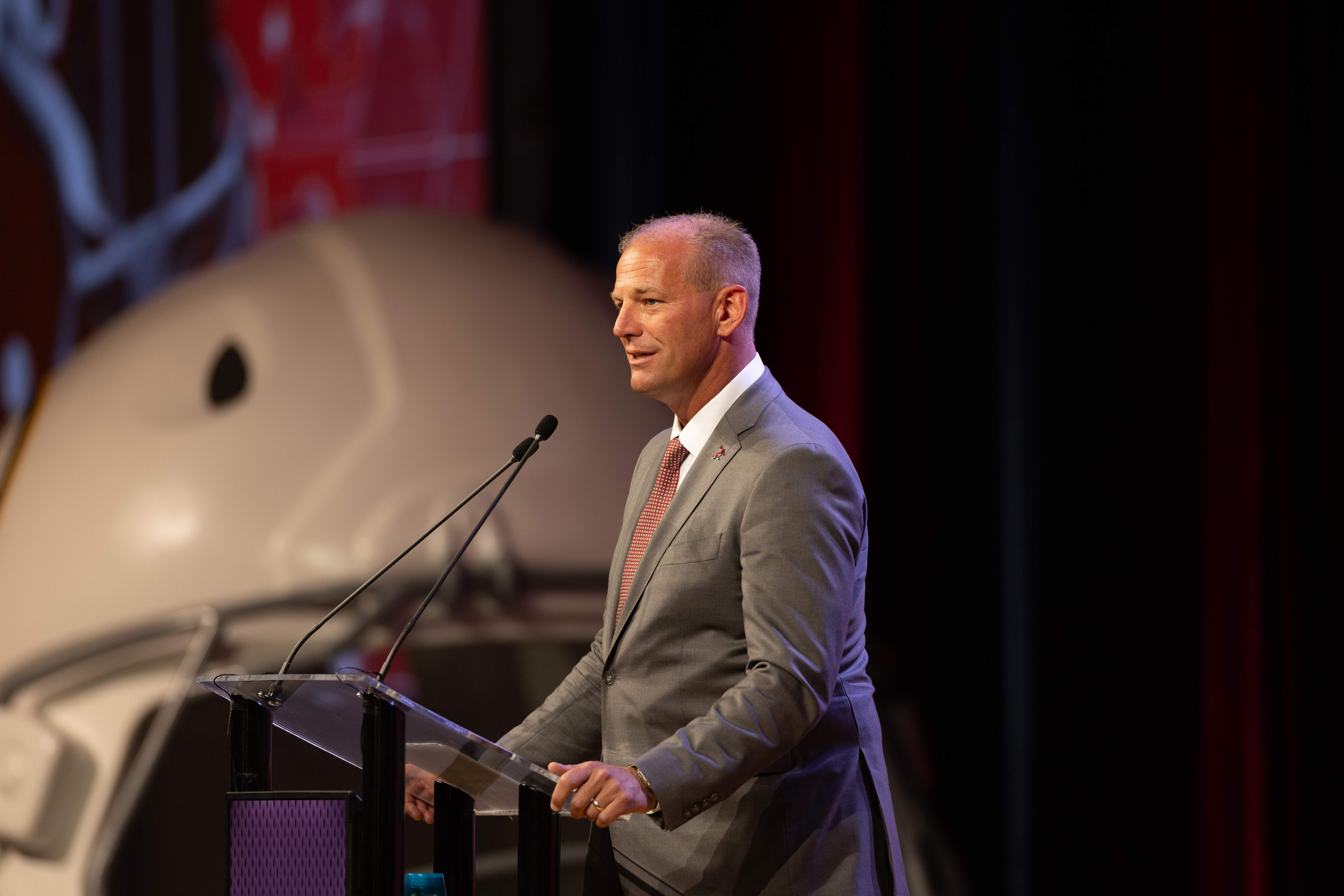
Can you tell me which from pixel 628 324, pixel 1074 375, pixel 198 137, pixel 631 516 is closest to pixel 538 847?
pixel 631 516

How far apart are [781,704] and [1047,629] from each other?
197cm

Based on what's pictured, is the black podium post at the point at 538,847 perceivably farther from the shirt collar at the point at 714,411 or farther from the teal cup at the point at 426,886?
the shirt collar at the point at 714,411

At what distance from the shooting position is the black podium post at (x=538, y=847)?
1124mm

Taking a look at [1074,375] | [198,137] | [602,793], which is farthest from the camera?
[198,137]

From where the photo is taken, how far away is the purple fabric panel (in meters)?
1.07

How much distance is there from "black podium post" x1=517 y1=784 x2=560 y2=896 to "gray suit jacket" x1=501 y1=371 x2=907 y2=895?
71 millimetres

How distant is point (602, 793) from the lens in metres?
0.97

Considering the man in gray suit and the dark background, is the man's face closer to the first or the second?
the man in gray suit

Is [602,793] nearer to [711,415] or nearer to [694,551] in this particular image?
[694,551]

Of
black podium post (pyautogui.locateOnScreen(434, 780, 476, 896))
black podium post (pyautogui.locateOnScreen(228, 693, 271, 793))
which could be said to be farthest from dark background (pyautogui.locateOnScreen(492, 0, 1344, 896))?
black podium post (pyautogui.locateOnScreen(228, 693, 271, 793))

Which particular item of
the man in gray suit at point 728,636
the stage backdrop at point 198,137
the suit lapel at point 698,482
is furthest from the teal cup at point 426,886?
the stage backdrop at point 198,137

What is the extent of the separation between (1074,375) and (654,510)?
73.6 inches

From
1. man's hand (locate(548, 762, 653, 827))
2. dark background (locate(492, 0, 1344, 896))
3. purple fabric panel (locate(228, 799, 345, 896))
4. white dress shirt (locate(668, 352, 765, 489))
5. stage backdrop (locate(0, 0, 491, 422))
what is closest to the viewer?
man's hand (locate(548, 762, 653, 827))

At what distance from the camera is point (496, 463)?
2.47 m
